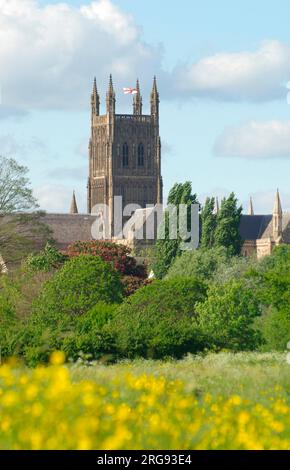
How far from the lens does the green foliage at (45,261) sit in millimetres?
93613

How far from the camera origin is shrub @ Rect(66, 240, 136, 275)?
10011 centimetres

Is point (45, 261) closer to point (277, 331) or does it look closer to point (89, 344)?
point (277, 331)

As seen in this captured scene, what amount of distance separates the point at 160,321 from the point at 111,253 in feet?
145

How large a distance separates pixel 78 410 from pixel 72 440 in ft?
5.18

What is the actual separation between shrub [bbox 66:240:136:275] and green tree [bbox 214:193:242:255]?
28579mm

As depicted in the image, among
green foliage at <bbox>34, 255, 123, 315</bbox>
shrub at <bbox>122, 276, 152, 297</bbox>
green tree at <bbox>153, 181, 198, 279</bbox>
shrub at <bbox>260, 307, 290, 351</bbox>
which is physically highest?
green tree at <bbox>153, 181, 198, 279</bbox>

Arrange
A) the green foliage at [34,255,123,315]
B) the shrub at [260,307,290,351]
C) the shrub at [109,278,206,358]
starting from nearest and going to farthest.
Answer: the shrub at [109,278,206,358]
the shrub at [260,307,290,351]
the green foliage at [34,255,123,315]

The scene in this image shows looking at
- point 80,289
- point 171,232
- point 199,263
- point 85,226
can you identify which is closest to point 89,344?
point 80,289

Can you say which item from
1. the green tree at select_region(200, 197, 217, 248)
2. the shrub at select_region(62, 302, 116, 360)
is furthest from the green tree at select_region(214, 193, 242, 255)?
the shrub at select_region(62, 302, 116, 360)

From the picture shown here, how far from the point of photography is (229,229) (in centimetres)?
13462

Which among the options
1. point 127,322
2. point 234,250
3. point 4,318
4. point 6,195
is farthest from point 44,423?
point 234,250

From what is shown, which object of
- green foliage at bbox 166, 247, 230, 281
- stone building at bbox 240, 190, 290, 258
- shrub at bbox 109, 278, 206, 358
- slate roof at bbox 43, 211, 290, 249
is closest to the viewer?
shrub at bbox 109, 278, 206, 358

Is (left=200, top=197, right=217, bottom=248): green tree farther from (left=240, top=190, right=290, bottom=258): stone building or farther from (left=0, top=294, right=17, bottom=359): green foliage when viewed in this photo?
(left=0, top=294, right=17, bottom=359): green foliage

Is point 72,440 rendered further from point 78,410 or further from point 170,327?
point 170,327
